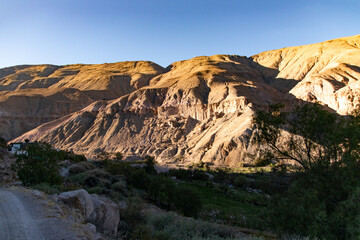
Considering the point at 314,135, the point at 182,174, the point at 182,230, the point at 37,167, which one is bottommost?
the point at 182,174

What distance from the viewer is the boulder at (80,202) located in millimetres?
7777

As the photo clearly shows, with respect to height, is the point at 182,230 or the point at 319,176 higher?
the point at 319,176

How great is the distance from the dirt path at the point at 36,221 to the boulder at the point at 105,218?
989 millimetres

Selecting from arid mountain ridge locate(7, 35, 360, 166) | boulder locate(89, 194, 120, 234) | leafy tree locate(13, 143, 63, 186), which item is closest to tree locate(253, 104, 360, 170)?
boulder locate(89, 194, 120, 234)

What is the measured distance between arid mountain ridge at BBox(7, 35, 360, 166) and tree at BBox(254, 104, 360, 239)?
28.1 m

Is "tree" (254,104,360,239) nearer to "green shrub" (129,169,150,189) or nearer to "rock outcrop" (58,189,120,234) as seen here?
"rock outcrop" (58,189,120,234)

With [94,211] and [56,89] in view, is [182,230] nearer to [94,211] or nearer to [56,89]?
[94,211]

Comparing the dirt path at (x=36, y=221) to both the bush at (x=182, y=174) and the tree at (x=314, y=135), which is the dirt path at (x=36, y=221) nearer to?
the tree at (x=314, y=135)

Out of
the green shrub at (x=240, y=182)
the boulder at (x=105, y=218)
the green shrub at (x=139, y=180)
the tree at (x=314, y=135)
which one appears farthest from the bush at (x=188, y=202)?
the green shrub at (x=240, y=182)

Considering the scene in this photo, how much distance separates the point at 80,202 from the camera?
7867mm

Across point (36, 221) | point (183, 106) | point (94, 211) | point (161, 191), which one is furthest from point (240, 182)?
point (183, 106)

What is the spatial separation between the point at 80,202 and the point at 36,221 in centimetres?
156

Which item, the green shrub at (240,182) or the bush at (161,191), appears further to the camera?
the green shrub at (240,182)

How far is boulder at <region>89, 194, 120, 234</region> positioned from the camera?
778 cm
